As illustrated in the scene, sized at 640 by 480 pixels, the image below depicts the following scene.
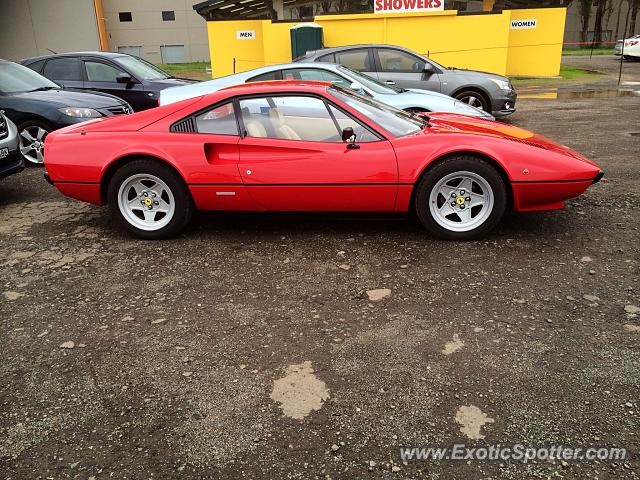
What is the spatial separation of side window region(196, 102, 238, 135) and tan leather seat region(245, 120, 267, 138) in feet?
0.35

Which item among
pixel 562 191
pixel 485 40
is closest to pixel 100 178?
pixel 562 191

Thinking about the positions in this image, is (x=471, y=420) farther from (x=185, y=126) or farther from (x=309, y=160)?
(x=185, y=126)

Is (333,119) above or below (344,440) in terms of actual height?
above

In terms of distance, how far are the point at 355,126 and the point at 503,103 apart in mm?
6333

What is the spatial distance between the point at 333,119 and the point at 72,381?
273 centimetres

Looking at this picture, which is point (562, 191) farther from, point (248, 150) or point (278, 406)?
point (278, 406)

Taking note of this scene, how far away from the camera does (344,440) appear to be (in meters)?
2.33

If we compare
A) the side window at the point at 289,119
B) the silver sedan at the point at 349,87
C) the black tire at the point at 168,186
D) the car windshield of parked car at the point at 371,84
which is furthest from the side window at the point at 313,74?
the black tire at the point at 168,186

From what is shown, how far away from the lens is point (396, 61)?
9.86m

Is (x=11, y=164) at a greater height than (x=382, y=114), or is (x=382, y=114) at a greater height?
(x=382, y=114)

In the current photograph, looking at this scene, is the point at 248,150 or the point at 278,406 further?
the point at 248,150

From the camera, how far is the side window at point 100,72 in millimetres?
9859

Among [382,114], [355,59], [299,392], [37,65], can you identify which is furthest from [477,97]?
[299,392]

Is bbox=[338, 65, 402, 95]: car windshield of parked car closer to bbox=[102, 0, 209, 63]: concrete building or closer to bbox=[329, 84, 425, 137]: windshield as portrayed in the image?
bbox=[329, 84, 425, 137]: windshield
